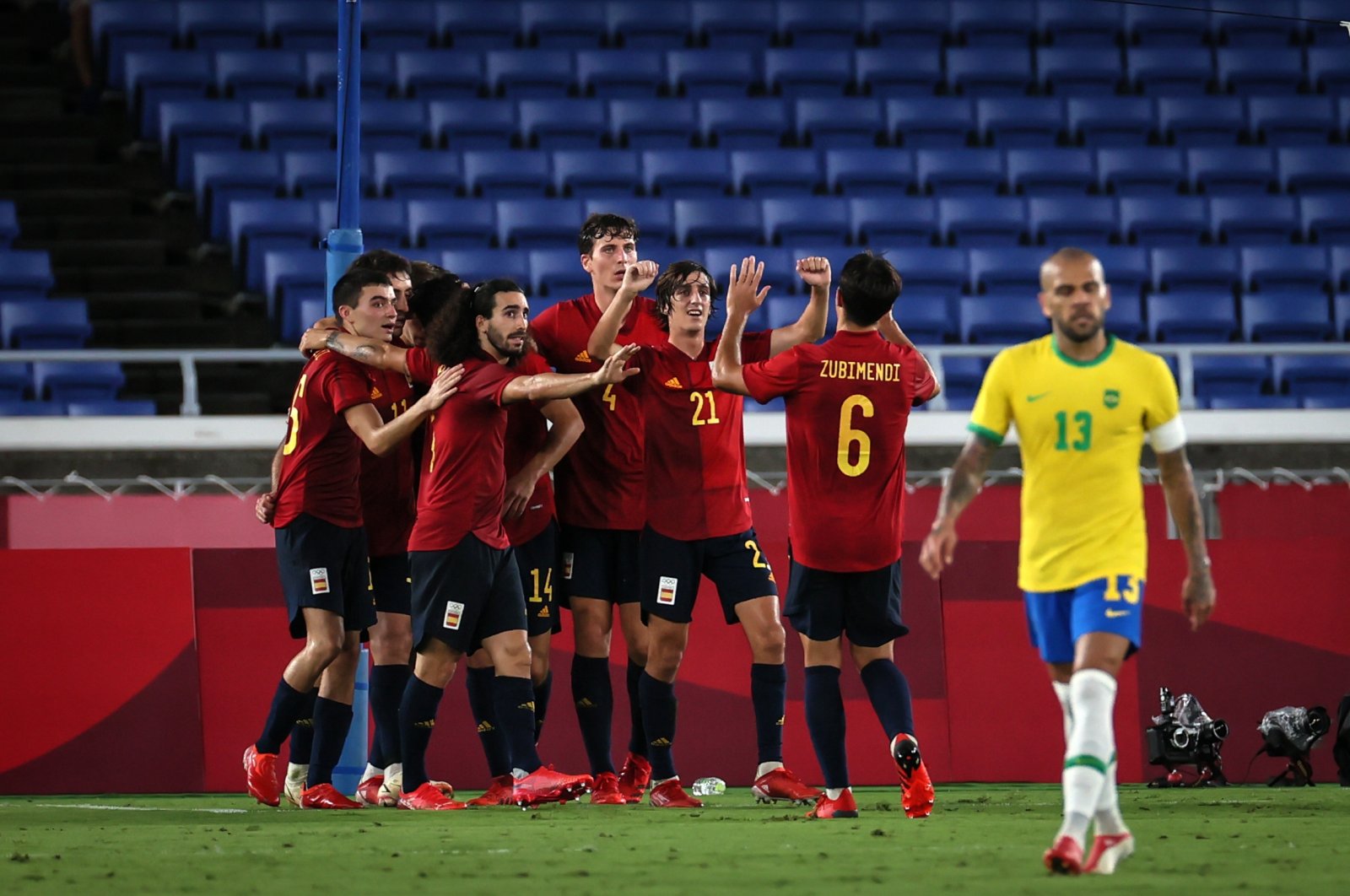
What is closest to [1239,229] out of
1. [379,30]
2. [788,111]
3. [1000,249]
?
[1000,249]

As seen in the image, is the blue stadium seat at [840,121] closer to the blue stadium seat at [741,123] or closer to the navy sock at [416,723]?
the blue stadium seat at [741,123]

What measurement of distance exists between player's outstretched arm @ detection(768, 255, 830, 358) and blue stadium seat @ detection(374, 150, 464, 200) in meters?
9.64

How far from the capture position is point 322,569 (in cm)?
730

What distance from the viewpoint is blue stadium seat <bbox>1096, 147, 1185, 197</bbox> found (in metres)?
17.3

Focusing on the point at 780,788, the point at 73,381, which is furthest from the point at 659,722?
the point at 73,381

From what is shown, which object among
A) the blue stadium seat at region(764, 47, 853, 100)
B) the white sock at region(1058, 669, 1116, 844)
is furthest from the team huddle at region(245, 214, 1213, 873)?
the blue stadium seat at region(764, 47, 853, 100)

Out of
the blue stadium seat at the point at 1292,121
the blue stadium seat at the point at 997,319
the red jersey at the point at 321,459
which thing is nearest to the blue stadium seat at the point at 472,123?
the blue stadium seat at the point at 997,319

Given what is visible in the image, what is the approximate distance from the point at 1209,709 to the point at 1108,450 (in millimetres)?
4551

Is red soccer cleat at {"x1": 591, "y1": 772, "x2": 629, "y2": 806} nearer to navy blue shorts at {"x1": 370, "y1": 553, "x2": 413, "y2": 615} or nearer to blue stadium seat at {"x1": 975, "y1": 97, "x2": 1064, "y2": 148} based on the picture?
navy blue shorts at {"x1": 370, "y1": 553, "x2": 413, "y2": 615}

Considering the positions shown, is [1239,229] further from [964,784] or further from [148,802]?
[148,802]

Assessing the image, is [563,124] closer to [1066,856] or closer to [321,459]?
[321,459]

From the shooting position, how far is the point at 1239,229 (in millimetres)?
16906

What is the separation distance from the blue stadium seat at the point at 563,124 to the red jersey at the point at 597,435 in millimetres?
9766

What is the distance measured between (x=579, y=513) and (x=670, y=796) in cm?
126
